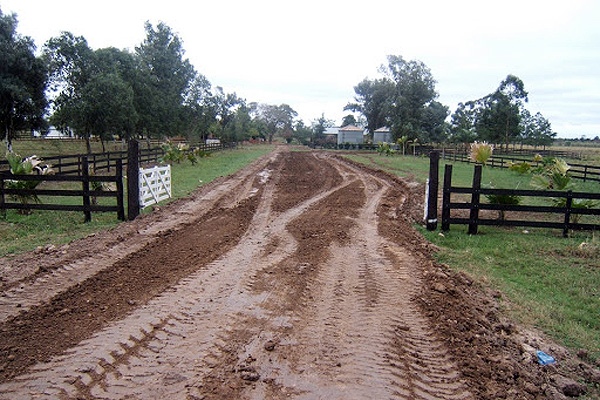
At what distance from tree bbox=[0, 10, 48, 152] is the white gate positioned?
49.3 feet

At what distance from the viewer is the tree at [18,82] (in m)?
23.3

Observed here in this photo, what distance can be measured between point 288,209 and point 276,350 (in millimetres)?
8144

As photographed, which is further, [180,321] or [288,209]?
[288,209]

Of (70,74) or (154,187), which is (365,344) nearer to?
(154,187)

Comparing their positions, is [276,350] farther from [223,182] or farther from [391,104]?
[391,104]

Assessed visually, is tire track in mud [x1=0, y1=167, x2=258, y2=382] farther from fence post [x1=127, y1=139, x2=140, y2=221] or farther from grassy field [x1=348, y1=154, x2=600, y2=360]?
grassy field [x1=348, y1=154, x2=600, y2=360]

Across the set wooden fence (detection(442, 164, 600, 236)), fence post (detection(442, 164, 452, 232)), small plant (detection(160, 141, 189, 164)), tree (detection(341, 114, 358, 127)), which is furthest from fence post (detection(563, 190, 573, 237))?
tree (detection(341, 114, 358, 127))

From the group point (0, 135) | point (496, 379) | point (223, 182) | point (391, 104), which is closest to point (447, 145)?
point (391, 104)

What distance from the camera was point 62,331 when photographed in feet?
14.6

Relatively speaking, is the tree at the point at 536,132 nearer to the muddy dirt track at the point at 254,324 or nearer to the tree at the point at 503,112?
the tree at the point at 503,112

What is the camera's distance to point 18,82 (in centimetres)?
2391

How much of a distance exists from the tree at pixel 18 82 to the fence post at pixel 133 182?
17400 millimetres

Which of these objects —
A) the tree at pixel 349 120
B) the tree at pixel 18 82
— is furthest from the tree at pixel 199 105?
the tree at pixel 349 120

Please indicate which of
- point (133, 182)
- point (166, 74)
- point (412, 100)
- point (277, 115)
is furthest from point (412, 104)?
point (277, 115)
